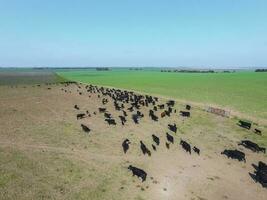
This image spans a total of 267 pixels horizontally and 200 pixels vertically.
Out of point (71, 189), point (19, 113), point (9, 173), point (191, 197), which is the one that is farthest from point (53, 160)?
point (19, 113)

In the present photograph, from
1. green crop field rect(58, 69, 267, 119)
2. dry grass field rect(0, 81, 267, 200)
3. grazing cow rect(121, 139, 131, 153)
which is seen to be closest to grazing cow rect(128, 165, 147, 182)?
dry grass field rect(0, 81, 267, 200)

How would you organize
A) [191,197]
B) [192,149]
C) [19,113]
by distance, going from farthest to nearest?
[19,113], [192,149], [191,197]

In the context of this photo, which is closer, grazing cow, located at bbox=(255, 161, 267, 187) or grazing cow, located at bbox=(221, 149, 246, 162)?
grazing cow, located at bbox=(255, 161, 267, 187)

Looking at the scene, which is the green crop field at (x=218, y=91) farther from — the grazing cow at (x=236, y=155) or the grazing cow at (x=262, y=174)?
the grazing cow at (x=262, y=174)

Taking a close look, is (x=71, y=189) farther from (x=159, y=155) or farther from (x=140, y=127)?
(x=140, y=127)

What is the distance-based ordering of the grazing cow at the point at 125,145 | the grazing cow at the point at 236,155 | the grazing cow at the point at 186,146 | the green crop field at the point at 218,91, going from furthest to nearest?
the green crop field at the point at 218,91 → the grazing cow at the point at 186,146 → the grazing cow at the point at 125,145 → the grazing cow at the point at 236,155

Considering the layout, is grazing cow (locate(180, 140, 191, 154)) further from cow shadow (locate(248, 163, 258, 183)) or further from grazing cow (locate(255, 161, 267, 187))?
grazing cow (locate(255, 161, 267, 187))

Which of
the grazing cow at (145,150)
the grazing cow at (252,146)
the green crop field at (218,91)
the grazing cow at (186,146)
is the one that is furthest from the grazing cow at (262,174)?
the green crop field at (218,91)
